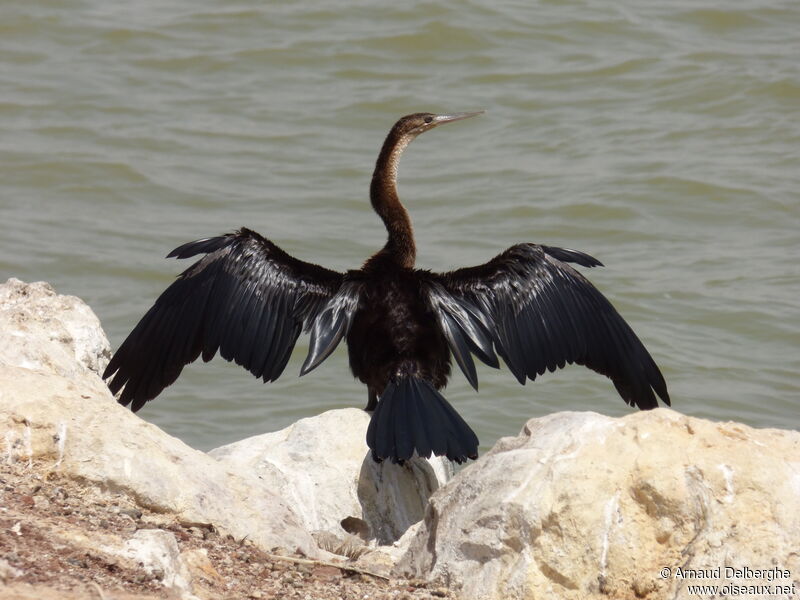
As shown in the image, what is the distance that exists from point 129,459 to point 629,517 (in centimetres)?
149

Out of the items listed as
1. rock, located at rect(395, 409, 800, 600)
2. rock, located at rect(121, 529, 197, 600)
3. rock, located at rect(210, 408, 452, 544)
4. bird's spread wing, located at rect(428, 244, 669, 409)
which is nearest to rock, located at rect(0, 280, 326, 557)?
rock, located at rect(121, 529, 197, 600)

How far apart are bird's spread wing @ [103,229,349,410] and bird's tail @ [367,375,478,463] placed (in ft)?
2.13

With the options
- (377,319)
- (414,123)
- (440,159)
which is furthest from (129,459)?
(440,159)

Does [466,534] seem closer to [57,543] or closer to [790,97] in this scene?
[57,543]

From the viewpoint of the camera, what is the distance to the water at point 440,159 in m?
8.48

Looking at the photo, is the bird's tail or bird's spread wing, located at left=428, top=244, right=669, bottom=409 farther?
bird's spread wing, located at left=428, top=244, right=669, bottom=409

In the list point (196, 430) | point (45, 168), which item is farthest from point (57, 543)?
point (45, 168)

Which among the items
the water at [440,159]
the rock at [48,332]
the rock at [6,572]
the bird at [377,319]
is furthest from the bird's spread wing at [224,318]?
the rock at [6,572]

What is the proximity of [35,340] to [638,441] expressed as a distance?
2.30m


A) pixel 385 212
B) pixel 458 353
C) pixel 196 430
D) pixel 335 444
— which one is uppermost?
pixel 385 212

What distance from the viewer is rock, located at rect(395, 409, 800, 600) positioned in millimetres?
3557

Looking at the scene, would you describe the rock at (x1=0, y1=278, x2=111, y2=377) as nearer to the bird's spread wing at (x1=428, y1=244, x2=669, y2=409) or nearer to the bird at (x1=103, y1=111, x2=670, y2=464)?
the bird at (x1=103, y1=111, x2=670, y2=464)

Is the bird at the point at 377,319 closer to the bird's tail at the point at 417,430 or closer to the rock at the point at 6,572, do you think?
the bird's tail at the point at 417,430

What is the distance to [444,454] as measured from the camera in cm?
496
